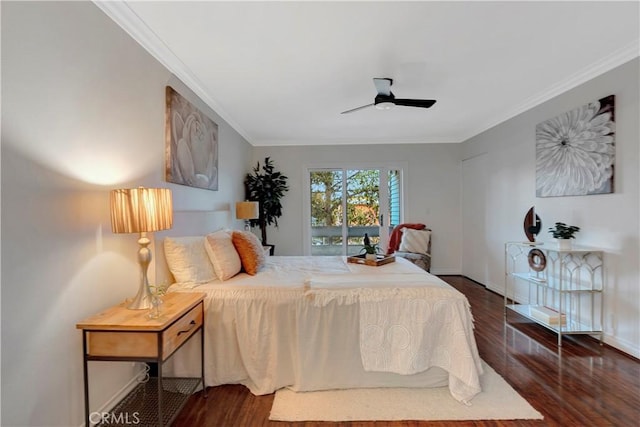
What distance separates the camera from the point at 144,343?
1523 millimetres

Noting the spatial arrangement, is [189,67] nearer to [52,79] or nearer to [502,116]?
[52,79]

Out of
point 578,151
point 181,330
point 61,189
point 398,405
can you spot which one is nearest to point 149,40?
point 61,189

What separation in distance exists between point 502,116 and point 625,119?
169cm

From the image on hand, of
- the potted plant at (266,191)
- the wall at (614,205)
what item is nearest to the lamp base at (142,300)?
the potted plant at (266,191)

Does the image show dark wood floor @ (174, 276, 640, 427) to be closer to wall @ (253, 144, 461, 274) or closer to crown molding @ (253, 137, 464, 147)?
wall @ (253, 144, 461, 274)

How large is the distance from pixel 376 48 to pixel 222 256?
2.12 m

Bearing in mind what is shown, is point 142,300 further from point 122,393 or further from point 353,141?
point 353,141

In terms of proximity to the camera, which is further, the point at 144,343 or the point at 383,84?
the point at 383,84

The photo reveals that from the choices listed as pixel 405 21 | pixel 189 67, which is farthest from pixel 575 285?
pixel 189 67

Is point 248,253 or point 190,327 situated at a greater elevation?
point 248,253

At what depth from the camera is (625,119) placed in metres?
2.58

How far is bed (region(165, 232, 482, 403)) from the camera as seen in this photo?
2.12 meters

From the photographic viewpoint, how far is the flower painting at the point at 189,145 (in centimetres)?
250

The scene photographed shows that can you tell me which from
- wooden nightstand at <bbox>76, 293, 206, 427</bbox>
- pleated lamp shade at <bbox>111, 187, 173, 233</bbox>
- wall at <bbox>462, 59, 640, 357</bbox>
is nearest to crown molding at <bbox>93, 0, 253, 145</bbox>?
pleated lamp shade at <bbox>111, 187, 173, 233</bbox>
